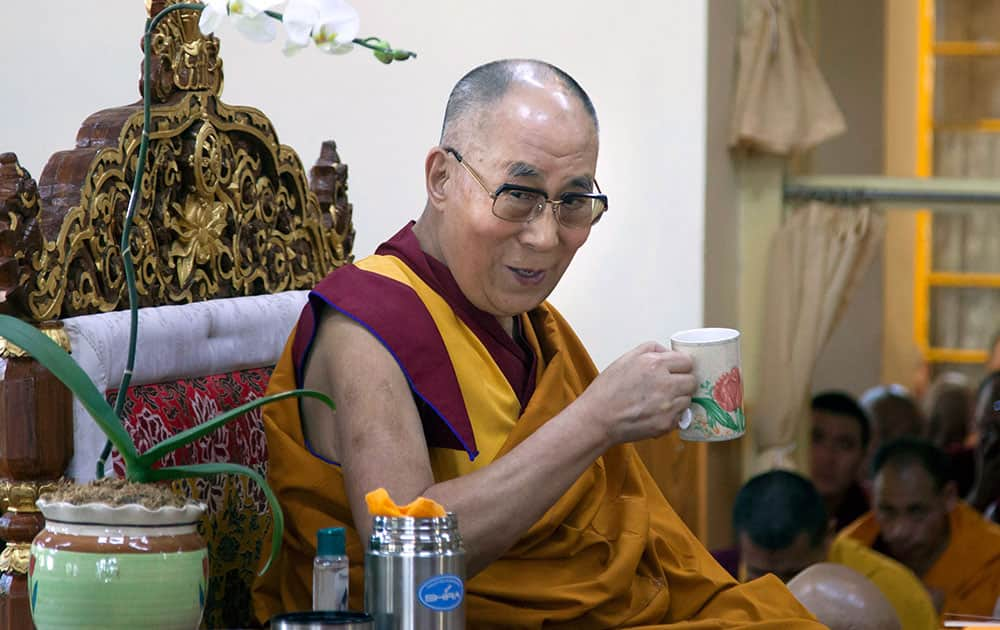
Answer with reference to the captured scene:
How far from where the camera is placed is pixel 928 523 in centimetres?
445

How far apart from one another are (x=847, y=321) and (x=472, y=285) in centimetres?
598

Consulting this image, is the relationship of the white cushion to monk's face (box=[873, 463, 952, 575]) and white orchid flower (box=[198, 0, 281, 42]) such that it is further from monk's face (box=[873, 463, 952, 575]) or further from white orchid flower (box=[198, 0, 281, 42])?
monk's face (box=[873, 463, 952, 575])

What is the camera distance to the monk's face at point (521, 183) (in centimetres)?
176

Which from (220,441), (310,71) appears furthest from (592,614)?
(310,71)

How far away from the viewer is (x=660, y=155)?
14.1 feet

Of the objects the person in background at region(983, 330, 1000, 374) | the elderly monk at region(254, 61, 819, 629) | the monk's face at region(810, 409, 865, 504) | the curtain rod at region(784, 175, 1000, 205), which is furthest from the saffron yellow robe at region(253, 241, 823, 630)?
the person in background at region(983, 330, 1000, 374)

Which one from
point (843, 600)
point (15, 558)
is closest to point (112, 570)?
point (15, 558)

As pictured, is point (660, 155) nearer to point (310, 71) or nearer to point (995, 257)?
point (310, 71)

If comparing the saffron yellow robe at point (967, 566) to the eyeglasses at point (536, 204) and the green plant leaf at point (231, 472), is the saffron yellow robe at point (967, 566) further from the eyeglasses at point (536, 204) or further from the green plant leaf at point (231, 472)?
the green plant leaf at point (231, 472)

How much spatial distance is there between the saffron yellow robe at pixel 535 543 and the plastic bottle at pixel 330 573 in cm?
23

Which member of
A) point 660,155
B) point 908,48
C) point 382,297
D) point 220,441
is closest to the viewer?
point 382,297

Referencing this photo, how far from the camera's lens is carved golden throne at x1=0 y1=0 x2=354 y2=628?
174cm

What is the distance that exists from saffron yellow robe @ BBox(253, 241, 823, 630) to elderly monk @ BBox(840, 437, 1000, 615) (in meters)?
2.58

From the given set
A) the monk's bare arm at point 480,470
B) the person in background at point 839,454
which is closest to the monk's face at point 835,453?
the person in background at point 839,454
